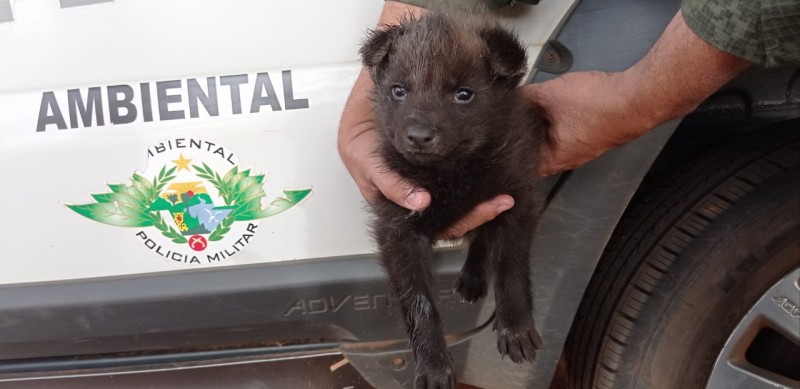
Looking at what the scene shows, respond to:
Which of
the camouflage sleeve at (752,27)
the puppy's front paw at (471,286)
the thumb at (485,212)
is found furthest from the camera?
the puppy's front paw at (471,286)

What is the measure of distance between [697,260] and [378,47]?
4.02 feet

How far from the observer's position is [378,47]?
2033 mm

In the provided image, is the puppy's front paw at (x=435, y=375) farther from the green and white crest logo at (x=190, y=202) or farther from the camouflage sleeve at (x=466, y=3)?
the camouflage sleeve at (x=466, y=3)

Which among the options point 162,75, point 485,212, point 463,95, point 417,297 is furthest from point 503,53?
point 162,75

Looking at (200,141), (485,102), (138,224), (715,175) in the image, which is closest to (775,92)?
(715,175)

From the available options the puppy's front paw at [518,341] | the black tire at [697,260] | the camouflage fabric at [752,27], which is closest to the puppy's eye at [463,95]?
the camouflage fabric at [752,27]

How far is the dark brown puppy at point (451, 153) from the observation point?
1979 mm

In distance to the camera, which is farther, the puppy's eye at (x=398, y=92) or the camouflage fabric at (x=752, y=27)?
the puppy's eye at (x=398, y=92)

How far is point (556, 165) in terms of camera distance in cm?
226

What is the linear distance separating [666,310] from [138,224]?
5.66 feet

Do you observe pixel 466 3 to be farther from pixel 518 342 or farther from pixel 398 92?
pixel 518 342

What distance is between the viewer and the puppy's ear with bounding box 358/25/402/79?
6.66ft

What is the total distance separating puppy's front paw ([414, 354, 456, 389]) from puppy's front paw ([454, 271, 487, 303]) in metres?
0.33

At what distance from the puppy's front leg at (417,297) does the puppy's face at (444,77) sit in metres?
0.27
